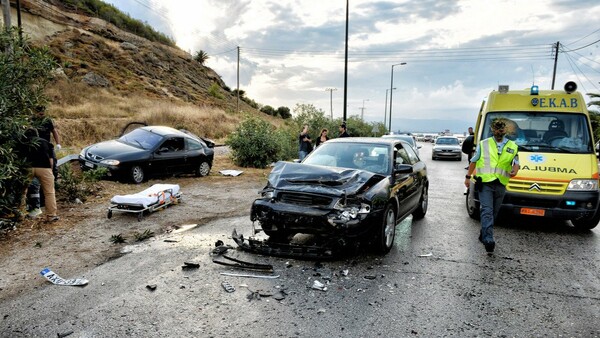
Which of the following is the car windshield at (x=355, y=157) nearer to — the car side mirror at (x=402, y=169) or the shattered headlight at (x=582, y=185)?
the car side mirror at (x=402, y=169)

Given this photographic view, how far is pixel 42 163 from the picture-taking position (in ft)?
21.6

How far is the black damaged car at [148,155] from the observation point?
10281 millimetres

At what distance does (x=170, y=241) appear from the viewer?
19.4ft

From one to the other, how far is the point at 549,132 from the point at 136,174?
9.42 meters

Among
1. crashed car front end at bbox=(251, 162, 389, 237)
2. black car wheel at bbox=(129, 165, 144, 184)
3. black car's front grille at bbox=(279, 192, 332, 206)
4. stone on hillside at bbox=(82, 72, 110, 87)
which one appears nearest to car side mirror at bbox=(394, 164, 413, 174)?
crashed car front end at bbox=(251, 162, 389, 237)

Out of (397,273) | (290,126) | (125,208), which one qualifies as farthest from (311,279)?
(290,126)

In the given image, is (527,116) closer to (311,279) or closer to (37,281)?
(311,279)

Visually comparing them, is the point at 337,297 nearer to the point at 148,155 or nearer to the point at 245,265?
the point at 245,265

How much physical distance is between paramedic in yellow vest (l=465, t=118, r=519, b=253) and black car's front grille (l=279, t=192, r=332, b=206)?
2.33m

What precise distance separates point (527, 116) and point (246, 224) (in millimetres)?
Result: 5645

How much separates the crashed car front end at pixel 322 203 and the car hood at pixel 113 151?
21.2ft

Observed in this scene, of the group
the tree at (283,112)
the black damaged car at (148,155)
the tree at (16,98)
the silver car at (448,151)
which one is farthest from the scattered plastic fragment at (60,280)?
the tree at (283,112)

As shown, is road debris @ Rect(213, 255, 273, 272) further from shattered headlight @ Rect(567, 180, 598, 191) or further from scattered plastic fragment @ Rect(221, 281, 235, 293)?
shattered headlight @ Rect(567, 180, 598, 191)

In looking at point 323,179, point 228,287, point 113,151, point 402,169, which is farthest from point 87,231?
point 402,169
